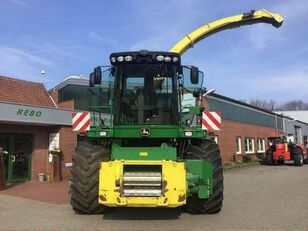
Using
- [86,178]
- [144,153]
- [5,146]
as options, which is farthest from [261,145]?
[86,178]

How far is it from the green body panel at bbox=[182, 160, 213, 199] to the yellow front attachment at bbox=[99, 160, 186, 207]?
0.55m

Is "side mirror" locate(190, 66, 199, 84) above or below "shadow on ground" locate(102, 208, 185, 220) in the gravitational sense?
above

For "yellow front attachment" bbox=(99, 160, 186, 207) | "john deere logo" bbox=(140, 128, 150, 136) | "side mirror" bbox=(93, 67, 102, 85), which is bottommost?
"yellow front attachment" bbox=(99, 160, 186, 207)

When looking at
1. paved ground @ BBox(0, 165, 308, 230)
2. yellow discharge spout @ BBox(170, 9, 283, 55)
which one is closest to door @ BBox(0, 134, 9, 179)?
paved ground @ BBox(0, 165, 308, 230)

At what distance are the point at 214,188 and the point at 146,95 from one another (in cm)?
246

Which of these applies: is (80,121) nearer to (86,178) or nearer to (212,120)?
(212,120)

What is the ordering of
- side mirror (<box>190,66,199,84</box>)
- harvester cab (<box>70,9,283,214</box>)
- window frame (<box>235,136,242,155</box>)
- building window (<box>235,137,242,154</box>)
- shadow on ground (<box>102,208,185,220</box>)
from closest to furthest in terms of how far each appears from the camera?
harvester cab (<box>70,9,283,214</box>) < shadow on ground (<box>102,208,185,220</box>) < side mirror (<box>190,66,199,84</box>) < window frame (<box>235,136,242,155</box>) < building window (<box>235,137,242,154</box>)

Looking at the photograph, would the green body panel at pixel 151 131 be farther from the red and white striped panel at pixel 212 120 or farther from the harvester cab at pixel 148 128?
the red and white striped panel at pixel 212 120

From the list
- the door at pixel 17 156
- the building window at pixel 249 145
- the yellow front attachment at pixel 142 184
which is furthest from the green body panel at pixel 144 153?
the building window at pixel 249 145

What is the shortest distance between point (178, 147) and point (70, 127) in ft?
35.6

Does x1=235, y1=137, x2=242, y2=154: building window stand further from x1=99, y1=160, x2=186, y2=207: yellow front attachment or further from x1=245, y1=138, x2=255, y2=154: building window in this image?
x1=99, y1=160, x2=186, y2=207: yellow front attachment

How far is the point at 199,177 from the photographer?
9.13 meters

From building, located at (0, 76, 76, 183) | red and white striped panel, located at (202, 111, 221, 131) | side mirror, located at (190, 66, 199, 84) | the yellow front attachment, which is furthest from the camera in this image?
building, located at (0, 76, 76, 183)

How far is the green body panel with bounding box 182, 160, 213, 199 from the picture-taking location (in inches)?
355
